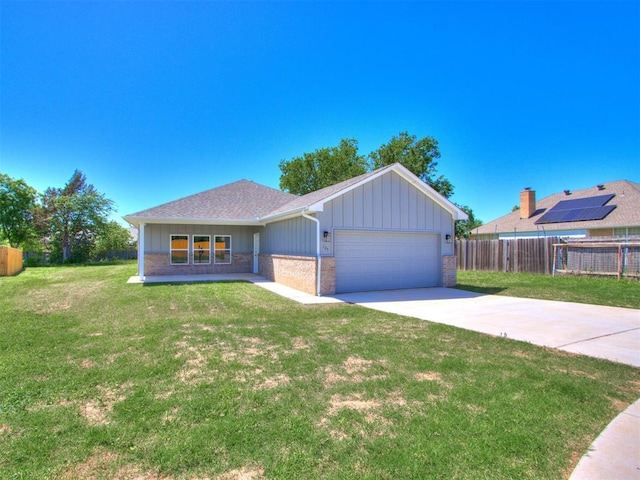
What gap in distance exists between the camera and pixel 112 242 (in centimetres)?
3447

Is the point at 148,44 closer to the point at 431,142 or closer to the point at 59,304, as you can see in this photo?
the point at 59,304

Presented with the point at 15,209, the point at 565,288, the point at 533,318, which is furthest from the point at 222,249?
the point at 15,209

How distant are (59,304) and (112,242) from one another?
29.6 m

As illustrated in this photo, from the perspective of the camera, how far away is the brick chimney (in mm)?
25219

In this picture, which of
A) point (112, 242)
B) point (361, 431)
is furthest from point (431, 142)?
point (112, 242)

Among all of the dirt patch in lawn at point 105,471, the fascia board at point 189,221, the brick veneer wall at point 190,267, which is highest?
the fascia board at point 189,221

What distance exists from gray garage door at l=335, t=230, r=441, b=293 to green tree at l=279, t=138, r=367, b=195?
881 inches

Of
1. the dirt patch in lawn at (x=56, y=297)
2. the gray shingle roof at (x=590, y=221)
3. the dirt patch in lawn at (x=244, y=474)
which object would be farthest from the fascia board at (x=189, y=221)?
the gray shingle roof at (x=590, y=221)

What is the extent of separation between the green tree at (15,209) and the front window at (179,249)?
81.2ft

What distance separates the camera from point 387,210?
11.9 metres

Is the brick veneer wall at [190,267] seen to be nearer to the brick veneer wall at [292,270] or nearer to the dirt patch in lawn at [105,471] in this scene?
the brick veneer wall at [292,270]

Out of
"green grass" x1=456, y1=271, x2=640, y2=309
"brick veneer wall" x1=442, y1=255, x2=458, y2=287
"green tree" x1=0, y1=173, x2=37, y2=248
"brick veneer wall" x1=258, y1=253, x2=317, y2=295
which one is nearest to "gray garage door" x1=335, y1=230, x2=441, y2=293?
"brick veneer wall" x1=442, y1=255, x2=458, y2=287

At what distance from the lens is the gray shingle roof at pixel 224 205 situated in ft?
51.1

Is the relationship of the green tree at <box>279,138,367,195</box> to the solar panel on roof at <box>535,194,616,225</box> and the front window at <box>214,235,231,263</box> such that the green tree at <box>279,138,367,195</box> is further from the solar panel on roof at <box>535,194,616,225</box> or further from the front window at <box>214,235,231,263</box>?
the front window at <box>214,235,231,263</box>
